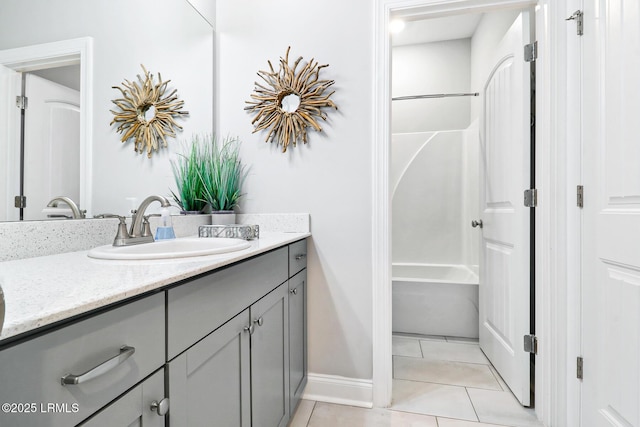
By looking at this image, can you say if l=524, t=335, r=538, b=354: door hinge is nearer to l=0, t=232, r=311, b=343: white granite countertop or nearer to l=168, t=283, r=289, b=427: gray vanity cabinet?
l=168, t=283, r=289, b=427: gray vanity cabinet

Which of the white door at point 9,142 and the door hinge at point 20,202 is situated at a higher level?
the white door at point 9,142

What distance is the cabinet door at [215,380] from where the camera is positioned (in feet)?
2.33

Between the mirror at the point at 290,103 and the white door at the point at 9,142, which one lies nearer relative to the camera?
the white door at the point at 9,142

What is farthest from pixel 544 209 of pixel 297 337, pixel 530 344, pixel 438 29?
pixel 438 29

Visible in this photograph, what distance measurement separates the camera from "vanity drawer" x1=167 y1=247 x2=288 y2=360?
704 mm

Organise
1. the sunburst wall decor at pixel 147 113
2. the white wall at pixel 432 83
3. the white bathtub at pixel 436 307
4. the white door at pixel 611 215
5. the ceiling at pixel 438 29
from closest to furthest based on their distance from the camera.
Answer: the white door at pixel 611 215 < the sunburst wall decor at pixel 147 113 < the white bathtub at pixel 436 307 < the ceiling at pixel 438 29 < the white wall at pixel 432 83

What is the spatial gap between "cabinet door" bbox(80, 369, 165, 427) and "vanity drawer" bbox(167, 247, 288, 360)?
6 centimetres

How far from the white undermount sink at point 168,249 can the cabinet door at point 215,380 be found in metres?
0.21

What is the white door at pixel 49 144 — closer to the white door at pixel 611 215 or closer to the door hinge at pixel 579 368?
the white door at pixel 611 215

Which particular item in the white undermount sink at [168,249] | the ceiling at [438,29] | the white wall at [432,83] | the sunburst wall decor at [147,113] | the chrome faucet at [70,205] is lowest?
the white undermount sink at [168,249]

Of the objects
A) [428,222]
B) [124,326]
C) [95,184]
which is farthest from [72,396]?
[428,222]

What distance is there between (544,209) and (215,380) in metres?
1.51

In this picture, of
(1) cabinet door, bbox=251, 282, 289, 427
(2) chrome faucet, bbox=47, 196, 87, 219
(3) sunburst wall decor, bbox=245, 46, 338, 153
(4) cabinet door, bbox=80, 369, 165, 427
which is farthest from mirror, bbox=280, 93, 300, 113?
(4) cabinet door, bbox=80, 369, 165, 427

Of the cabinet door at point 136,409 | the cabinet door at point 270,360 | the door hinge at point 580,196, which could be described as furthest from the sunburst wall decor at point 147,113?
the door hinge at point 580,196
